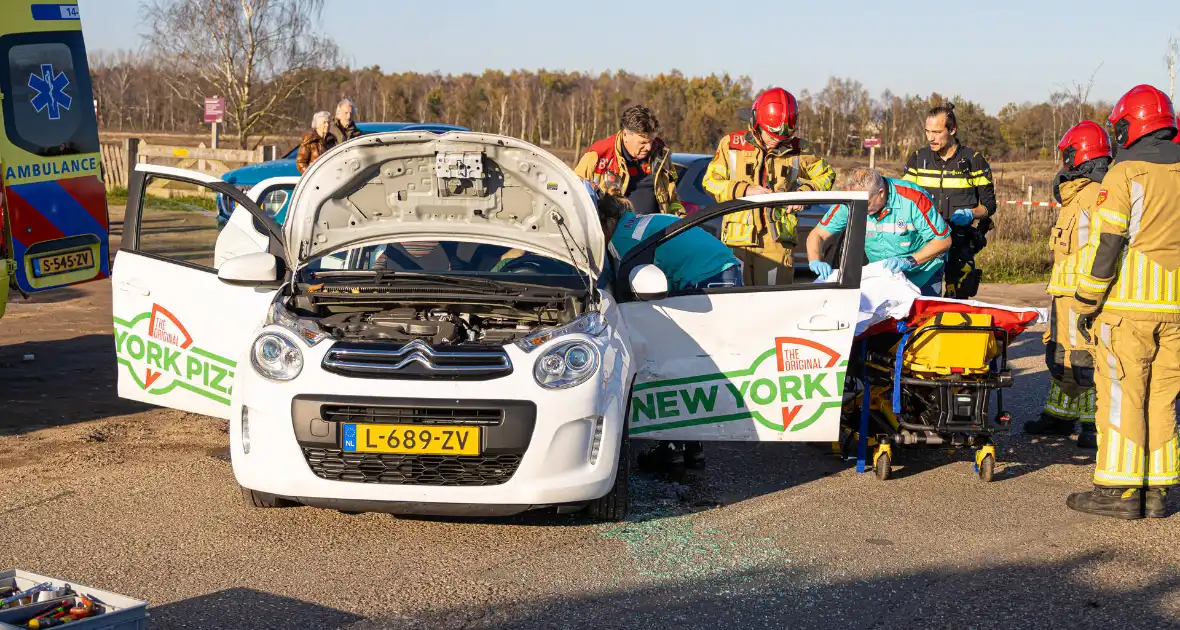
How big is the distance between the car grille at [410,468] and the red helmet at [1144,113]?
3.47 meters

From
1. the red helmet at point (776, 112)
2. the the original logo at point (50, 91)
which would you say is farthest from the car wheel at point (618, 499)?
the the original logo at point (50, 91)

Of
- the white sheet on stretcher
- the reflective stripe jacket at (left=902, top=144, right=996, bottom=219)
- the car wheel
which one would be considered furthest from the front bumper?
the reflective stripe jacket at (left=902, top=144, right=996, bottom=219)

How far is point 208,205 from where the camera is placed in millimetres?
24453

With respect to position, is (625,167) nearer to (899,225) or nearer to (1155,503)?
(899,225)

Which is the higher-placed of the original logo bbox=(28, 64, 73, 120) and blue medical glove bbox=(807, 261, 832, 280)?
the original logo bbox=(28, 64, 73, 120)

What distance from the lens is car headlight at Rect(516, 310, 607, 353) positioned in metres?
5.28

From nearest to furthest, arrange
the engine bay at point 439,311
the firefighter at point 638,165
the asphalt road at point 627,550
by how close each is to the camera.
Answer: the asphalt road at point 627,550 < the engine bay at point 439,311 < the firefighter at point 638,165

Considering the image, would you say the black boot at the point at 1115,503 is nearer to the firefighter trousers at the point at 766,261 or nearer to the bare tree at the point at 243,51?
the firefighter trousers at the point at 766,261

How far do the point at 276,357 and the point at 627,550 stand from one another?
168cm

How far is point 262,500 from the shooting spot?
5.52 metres

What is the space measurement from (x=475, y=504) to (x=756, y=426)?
1.66 metres

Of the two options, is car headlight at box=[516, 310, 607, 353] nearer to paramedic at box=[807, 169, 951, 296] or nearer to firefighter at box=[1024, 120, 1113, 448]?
paramedic at box=[807, 169, 951, 296]

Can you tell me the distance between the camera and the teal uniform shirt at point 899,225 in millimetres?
7379

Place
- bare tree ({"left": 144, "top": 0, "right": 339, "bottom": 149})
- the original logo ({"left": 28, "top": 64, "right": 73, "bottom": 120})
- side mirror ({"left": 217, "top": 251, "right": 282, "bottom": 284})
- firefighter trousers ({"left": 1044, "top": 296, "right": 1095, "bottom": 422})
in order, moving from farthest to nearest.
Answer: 1. bare tree ({"left": 144, "top": 0, "right": 339, "bottom": 149})
2. the original logo ({"left": 28, "top": 64, "right": 73, "bottom": 120})
3. firefighter trousers ({"left": 1044, "top": 296, "right": 1095, "bottom": 422})
4. side mirror ({"left": 217, "top": 251, "right": 282, "bottom": 284})
